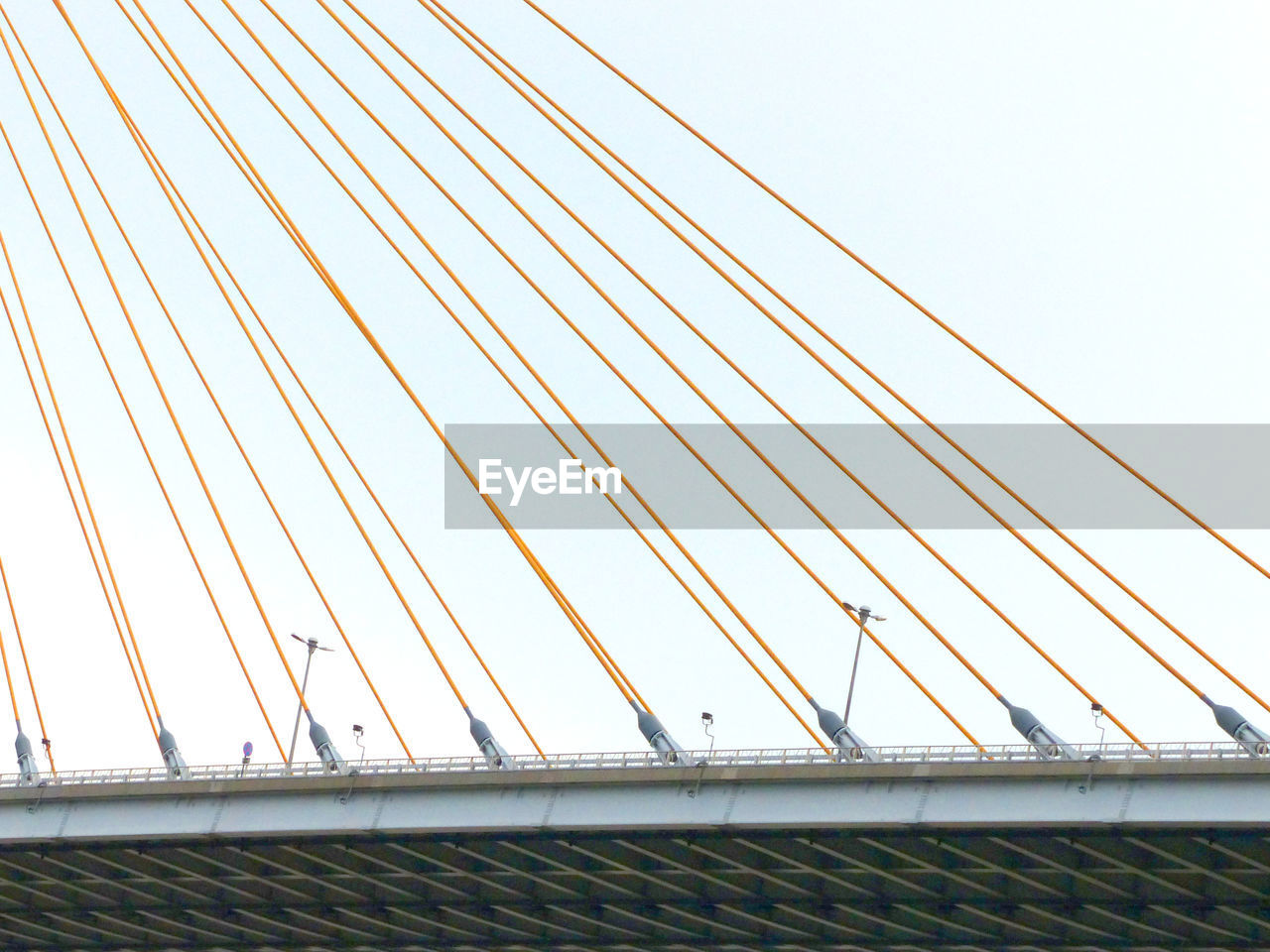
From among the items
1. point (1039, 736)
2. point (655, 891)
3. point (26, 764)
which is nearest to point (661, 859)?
point (655, 891)

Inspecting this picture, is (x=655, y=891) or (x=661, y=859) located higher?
(x=661, y=859)

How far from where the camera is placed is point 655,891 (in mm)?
45500

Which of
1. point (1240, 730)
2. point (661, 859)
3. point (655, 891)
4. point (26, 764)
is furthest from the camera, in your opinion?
point (26, 764)

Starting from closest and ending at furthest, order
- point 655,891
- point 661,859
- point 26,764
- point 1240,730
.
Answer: point 1240,730, point 661,859, point 655,891, point 26,764

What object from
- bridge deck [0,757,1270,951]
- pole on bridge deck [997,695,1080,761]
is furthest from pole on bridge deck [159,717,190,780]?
pole on bridge deck [997,695,1080,761]

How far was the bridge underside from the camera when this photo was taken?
39.6m

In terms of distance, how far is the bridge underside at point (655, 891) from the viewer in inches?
1559

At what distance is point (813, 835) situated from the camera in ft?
134

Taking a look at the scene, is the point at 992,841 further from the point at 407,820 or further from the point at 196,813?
the point at 196,813

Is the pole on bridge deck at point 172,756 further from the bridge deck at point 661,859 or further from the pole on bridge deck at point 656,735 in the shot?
the pole on bridge deck at point 656,735

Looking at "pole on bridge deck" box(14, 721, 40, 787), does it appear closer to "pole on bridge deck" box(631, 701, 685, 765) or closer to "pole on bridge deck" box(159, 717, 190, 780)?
"pole on bridge deck" box(159, 717, 190, 780)

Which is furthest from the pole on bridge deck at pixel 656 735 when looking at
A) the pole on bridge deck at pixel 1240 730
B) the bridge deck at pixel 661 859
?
the pole on bridge deck at pixel 1240 730

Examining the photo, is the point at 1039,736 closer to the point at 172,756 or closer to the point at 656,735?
the point at 656,735

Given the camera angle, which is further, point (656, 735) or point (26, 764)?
point (26, 764)
